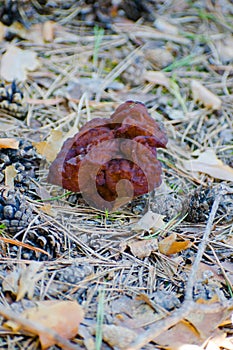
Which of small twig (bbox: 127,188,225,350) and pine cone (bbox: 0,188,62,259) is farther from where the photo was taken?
pine cone (bbox: 0,188,62,259)

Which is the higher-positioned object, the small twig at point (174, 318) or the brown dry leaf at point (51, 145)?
the brown dry leaf at point (51, 145)

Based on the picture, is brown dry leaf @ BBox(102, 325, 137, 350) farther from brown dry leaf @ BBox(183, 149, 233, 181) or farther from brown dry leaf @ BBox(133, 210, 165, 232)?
brown dry leaf @ BBox(183, 149, 233, 181)

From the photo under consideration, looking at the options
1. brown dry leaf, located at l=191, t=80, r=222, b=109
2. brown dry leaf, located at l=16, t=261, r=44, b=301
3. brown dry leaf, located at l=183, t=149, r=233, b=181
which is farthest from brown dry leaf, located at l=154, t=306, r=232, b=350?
brown dry leaf, located at l=191, t=80, r=222, b=109

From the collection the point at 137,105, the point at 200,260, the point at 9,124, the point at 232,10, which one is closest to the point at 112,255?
the point at 200,260

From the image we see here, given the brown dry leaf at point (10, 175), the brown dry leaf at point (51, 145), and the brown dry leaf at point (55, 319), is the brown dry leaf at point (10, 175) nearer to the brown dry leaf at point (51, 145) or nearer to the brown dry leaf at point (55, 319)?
the brown dry leaf at point (51, 145)

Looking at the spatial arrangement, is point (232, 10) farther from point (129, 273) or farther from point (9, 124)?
point (129, 273)

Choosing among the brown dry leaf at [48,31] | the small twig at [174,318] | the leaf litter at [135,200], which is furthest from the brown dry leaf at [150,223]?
the brown dry leaf at [48,31]
